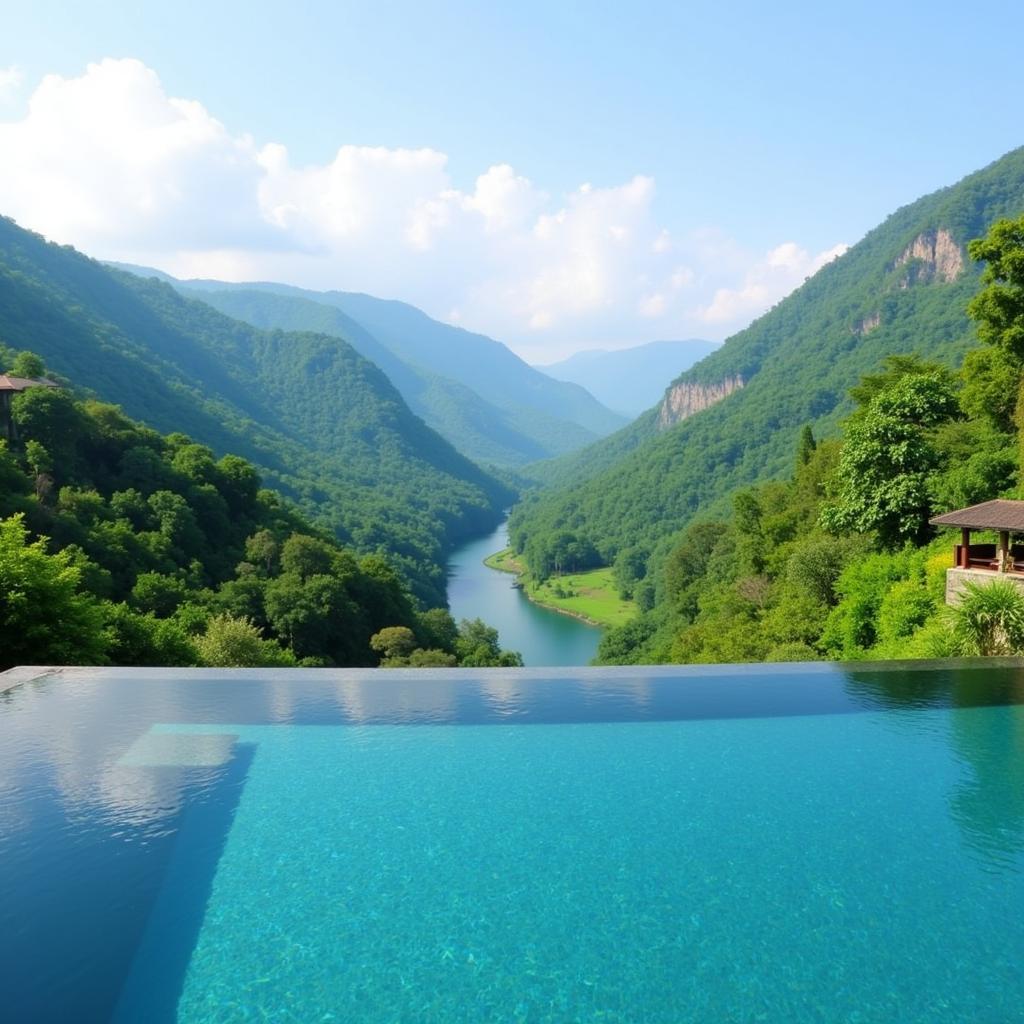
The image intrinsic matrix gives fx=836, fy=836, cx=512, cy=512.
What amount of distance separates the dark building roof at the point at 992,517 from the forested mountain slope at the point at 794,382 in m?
53.2

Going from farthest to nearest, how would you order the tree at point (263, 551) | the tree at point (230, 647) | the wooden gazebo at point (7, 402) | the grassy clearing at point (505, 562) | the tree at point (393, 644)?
the grassy clearing at point (505, 562) → the tree at point (263, 551) → the wooden gazebo at point (7, 402) → the tree at point (393, 644) → the tree at point (230, 647)

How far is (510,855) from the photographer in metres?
5.52

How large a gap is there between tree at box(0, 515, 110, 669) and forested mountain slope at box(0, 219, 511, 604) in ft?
154

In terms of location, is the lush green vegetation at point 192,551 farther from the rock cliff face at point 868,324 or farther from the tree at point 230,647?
the rock cliff face at point 868,324

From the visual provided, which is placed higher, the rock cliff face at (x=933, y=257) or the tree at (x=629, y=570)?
the rock cliff face at (x=933, y=257)

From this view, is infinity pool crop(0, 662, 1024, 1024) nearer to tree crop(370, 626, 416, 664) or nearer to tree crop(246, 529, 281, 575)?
tree crop(370, 626, 416, 664)

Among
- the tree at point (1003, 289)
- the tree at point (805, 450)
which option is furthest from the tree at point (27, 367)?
the tree at point (1003, 289)

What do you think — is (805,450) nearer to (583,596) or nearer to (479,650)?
(479,650)

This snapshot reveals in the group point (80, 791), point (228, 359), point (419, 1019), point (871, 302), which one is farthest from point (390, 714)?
Result: point (228, 359)

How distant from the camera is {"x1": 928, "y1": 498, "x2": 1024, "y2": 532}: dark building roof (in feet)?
39.7

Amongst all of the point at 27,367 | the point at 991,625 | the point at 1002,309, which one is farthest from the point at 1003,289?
the point at 27,367

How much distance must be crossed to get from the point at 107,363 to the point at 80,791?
210 feet

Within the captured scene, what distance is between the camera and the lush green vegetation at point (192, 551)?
21.5 m

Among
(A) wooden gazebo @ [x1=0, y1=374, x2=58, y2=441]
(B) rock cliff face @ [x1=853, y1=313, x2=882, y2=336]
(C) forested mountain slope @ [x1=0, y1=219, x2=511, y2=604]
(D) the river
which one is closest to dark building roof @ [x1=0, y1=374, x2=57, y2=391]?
(A) wooden gazebo @ [x1=0, y1=374, x2=58, y2=441]
